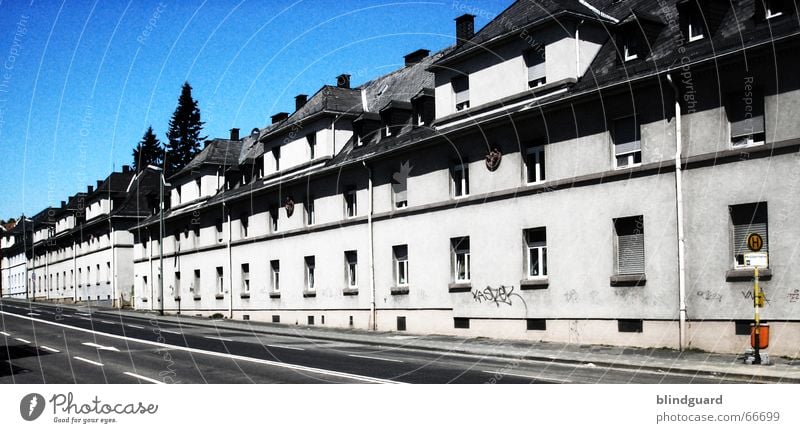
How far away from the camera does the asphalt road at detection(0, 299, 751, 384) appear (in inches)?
676

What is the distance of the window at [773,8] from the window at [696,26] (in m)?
2.00

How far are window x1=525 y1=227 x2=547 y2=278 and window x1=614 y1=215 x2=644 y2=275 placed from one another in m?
3.57

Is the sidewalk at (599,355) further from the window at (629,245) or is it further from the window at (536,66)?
the window at (536,66)

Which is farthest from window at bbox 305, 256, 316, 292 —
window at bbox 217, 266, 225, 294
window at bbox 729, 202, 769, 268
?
window at bbox 729, 202, 769, 268

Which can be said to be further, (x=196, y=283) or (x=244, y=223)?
(x=196, y=283)

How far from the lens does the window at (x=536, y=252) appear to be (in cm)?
2967

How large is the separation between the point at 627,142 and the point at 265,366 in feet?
47.5

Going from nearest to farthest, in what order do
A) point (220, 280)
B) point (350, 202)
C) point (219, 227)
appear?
point (350, 202) < point (220, 280) < point (219, 227)

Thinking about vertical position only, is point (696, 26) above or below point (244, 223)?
above

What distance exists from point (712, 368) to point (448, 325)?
51.1 ft

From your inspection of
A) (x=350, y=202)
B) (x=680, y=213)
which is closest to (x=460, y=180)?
(x=350, y=202)

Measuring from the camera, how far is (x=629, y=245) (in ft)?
86.1

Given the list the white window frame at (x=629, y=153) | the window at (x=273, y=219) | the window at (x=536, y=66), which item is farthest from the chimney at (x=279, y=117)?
the white window frame at (x=629, y=153)

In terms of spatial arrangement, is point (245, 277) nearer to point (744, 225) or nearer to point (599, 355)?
point (599, 355)
